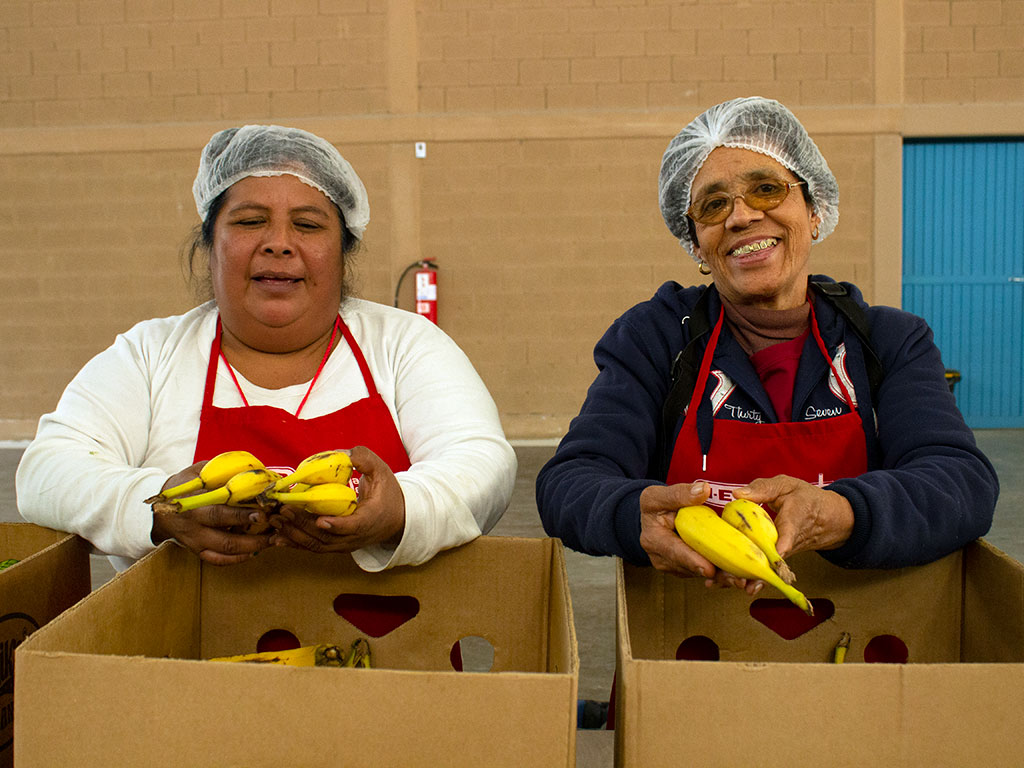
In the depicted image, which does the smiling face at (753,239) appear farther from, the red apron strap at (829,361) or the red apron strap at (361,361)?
the red apron strap at (361,361)

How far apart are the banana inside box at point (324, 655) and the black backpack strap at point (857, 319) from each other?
39.8 inches

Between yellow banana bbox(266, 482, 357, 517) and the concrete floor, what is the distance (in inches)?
16.7

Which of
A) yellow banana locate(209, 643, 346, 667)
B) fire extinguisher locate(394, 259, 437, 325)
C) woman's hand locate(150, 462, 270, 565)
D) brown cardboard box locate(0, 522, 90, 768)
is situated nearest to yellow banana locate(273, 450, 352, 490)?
woman's hand locate(150, 462, 270, 565)

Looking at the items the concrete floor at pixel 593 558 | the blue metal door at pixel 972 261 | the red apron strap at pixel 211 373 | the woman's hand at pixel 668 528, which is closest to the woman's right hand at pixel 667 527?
the woman's hand at pixel 668 528

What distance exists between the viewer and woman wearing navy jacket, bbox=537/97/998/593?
141cm

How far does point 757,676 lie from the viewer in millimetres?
750

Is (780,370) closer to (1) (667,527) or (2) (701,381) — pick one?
(2) (701,381)

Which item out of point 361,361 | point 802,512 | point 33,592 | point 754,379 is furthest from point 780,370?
point 33,592

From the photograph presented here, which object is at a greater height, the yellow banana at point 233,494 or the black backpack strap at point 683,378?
the black backpack strap at point 683,378

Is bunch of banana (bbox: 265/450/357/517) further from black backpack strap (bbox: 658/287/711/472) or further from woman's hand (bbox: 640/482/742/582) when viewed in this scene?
black backpack strap (bbox: 658/287/711/472)

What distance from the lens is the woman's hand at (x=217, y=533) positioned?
1.18m

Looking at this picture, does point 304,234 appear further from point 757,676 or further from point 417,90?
point 417,90

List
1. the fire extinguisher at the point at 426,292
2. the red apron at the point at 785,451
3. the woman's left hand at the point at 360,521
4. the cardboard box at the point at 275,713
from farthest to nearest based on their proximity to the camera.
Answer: the fire extinguisher at the point at 426,292 < the red apron at the point at 785,451 < the woman's left hand at the point at 360,521 < the cardboard box at the point at 275,713

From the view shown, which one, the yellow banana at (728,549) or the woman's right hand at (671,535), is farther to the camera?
the woman's right hand at (671,535)
